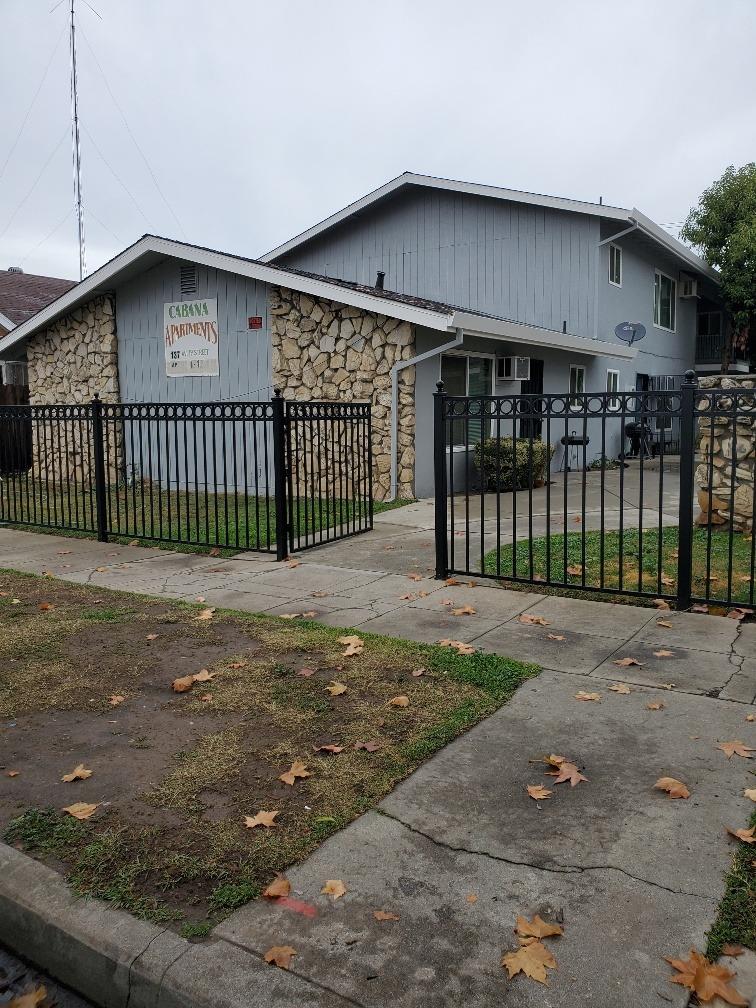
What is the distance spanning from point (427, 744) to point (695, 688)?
1.64 m

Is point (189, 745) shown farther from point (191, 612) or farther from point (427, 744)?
point (191, 612)

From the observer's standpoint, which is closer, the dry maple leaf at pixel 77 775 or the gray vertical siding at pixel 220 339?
the dry maple leaf at pixel 77 775

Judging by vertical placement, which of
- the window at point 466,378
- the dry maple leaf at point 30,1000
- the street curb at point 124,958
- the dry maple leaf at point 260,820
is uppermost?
the window at point 466,378

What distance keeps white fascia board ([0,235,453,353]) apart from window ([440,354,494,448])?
173cm

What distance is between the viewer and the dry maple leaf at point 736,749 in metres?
3.55

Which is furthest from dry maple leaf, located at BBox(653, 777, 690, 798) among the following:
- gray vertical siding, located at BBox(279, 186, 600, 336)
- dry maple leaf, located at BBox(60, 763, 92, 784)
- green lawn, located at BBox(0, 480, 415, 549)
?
gray vertical siding, located at BBox(279, 186, 600, 336)

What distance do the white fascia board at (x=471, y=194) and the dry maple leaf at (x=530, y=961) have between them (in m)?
16.7

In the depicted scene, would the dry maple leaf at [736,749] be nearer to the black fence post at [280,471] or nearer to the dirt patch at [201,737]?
the dirt patch at [201,737]

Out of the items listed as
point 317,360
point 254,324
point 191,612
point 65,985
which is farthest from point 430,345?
point 65,985

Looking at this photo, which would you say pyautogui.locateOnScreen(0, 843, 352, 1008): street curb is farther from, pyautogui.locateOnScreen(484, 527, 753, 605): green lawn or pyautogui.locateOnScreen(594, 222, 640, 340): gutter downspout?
pyautogui.locateOnScreen(594, 222, 640, 340): gutter downspout

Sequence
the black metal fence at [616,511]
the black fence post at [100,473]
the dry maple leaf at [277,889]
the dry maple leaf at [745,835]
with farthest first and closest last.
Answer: the black fence post at [100,473] → the black metal fence at [616,511] → the dry maple leaf at [745,835] → the dry maple leaf at [277,889]

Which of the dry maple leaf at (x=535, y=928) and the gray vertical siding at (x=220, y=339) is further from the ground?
the gray vertical siding at (x=220, y=339)

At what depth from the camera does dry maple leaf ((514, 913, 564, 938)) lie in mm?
2410

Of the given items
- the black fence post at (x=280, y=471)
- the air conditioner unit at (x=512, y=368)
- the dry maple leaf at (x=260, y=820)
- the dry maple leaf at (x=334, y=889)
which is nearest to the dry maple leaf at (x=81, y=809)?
the dry maple leaf at (x=260, y=820)
